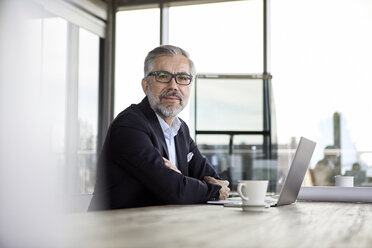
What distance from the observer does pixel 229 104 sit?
5465 millimetres

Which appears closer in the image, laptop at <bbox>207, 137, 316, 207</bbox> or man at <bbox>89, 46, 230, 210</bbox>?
laptop at <bbox>207, 137, 316, 207</bbox>

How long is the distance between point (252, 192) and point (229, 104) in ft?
13.7

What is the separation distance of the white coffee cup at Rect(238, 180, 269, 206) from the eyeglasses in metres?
0.94

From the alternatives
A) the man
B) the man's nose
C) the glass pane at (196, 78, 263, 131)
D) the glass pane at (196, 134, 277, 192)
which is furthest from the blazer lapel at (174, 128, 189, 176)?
the glass pane at (196, 78, 263, 131)

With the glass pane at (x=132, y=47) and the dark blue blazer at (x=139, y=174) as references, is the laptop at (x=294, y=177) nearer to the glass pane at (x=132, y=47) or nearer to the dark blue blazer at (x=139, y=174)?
the dark blue blazer at (x=139, y=174)

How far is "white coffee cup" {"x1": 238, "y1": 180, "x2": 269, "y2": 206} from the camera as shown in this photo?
1311mm

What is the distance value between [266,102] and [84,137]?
7.24 ft

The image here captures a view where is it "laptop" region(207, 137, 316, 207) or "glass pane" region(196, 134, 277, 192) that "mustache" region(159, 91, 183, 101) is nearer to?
"laptop" region(207, 137, 316, 207)

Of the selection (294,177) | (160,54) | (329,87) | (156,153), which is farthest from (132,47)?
(294,177)

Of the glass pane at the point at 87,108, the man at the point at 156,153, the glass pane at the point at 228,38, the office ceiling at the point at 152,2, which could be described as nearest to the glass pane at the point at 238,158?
the glass pane at the point at 228,38

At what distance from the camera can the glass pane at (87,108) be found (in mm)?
5539

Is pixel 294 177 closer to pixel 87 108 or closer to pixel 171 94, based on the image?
pixel 171 94

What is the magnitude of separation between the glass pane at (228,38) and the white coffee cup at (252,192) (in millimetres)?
4254

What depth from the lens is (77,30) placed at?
5523mm
